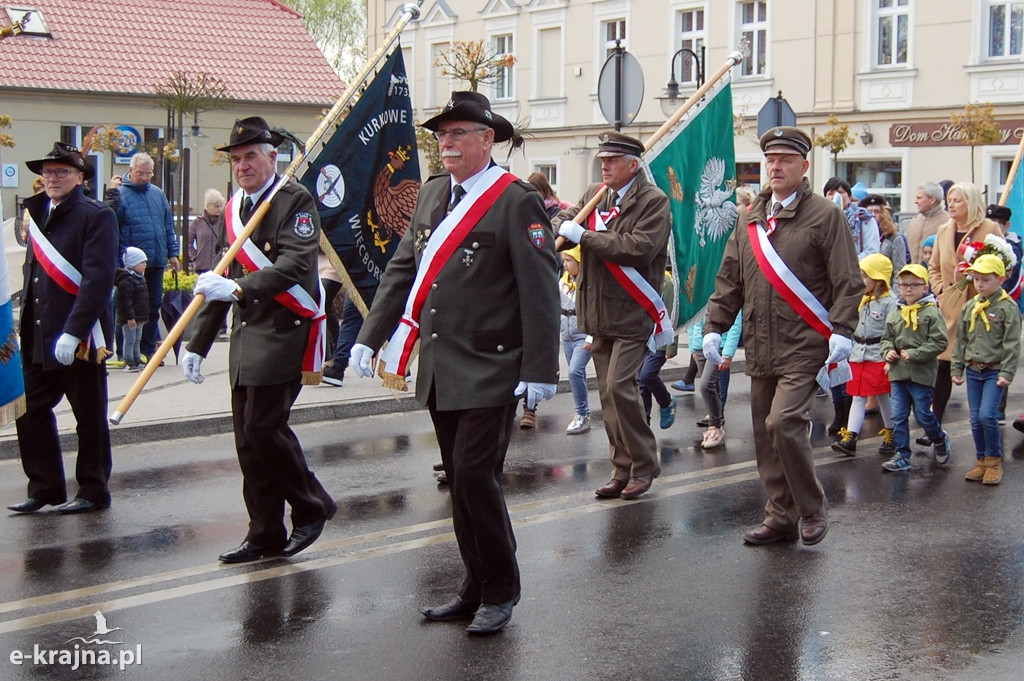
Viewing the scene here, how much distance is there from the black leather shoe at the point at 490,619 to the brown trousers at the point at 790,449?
1905 mm

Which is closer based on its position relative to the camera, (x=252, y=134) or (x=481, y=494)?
(x=481, y=494)

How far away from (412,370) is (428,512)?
20.3 ft

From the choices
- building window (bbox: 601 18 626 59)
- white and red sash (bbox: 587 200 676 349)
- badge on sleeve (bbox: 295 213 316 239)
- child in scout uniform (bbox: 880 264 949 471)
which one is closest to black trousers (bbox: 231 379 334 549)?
badge on sleeve (bbox: 295 213 316 239)

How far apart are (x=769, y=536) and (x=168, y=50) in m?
34.3

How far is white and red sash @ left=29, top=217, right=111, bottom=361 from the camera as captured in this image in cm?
739

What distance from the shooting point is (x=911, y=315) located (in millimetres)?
9117

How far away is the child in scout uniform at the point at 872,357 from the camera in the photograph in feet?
31.2

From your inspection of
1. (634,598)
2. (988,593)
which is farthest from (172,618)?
(988,593)

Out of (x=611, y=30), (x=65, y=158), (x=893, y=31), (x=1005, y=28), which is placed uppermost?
(x=611, y=30)

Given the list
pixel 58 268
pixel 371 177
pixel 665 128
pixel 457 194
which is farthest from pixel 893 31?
pixel 457 194

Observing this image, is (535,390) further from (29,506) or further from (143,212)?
(143,212)

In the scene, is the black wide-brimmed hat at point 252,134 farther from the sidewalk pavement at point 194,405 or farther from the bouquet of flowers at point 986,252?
the bouquet of flowers at point 986,252

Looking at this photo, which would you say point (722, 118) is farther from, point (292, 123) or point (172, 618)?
point (292, 123)

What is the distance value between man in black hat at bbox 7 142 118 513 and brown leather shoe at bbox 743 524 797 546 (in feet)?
10.9
